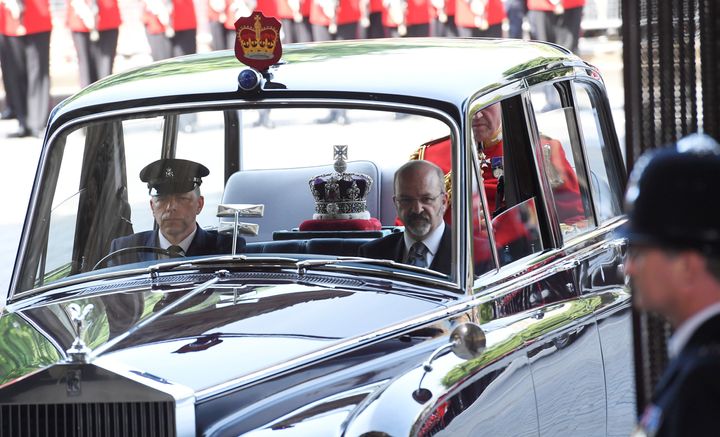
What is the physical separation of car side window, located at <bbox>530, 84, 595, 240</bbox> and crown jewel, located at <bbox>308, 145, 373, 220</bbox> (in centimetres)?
67

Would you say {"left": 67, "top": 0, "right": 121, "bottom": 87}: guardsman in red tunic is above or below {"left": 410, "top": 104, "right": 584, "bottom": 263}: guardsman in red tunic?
above

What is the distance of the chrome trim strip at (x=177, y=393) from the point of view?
3.63 m

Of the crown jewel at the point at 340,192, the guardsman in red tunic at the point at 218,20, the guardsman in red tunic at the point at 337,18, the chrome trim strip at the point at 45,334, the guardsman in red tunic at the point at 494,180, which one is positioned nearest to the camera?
the chrome trim strip at the point at 45,334

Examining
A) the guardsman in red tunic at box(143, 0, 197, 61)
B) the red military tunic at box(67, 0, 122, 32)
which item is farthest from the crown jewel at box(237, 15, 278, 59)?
the guardsman in red tunic at box(143, 0, 197, 61)

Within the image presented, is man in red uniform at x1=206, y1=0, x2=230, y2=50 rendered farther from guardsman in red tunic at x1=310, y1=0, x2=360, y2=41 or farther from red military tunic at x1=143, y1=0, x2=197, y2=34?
guardsman in red tunic at x1=310, y1=0, x2=360, y2=41

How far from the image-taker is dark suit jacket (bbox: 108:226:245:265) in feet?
16.1

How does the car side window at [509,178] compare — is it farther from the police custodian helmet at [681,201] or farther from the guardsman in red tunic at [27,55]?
the guardsman in red tunic at [27,55]

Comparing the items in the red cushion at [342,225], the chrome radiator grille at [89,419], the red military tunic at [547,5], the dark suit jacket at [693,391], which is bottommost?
the chrome radiator grille at [89,419]

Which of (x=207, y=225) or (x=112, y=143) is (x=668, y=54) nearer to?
(x=207, y=225)

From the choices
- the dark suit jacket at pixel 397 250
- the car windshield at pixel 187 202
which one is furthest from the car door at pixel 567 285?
the car windshield at pixel 187 202

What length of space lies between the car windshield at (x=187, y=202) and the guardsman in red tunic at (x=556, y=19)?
53.8ft

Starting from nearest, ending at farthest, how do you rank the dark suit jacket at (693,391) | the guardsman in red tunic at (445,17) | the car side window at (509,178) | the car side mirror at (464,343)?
1. the dark suit jacket at (693,391)
2. the car side mirror at (464,343)
3. the car side window at (509,178)
4. the guardsman in red tunic at (445,17)

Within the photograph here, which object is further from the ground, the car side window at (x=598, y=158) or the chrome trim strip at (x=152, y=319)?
the car side window at (x=598, y=158)

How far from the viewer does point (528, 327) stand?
4.64 meters
